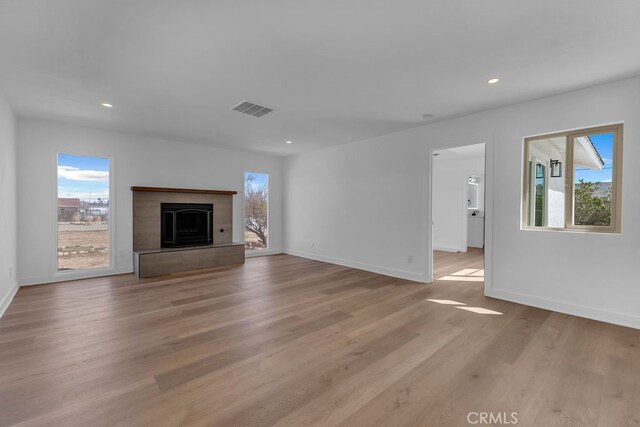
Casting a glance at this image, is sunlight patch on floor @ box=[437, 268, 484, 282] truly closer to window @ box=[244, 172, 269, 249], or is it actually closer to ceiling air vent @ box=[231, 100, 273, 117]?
ceiling air vent @ box=[231, 100, 273, 117]

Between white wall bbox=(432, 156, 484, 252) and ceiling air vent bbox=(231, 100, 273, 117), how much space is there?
219 inches

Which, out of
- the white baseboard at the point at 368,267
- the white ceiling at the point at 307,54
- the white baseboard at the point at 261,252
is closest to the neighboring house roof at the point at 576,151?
the white ceiling at the point at 307,54

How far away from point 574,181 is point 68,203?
23.7 ft

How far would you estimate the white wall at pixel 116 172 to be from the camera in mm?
4371

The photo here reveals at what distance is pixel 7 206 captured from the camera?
360 centimetres

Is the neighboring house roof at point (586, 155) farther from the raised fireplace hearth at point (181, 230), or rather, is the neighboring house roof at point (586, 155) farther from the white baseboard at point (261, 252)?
the white baseboard at point (261, 252)

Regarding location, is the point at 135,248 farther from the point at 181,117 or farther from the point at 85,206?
the point at 181,117

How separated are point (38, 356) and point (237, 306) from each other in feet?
5.61

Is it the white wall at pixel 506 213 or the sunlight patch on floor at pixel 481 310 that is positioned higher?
the white wall at pixel 506 213

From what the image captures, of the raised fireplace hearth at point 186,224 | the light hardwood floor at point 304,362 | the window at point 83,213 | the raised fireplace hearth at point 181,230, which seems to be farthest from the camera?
the raised fireplace hearth at point 186,224

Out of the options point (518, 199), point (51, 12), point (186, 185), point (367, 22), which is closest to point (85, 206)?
point (186, 185)

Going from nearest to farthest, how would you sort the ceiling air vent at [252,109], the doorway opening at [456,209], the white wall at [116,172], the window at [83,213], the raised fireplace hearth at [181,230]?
1. the ceiling air vent at [252,109]
2. the white wall at [116,172]
3. the window at [83,213]
4. the raised fireplace hearth at [181,230]
5. the doorway opening at [456,209]

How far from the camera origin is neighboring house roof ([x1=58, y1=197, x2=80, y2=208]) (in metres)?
4.68

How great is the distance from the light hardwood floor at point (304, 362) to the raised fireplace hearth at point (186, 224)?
2017mm
